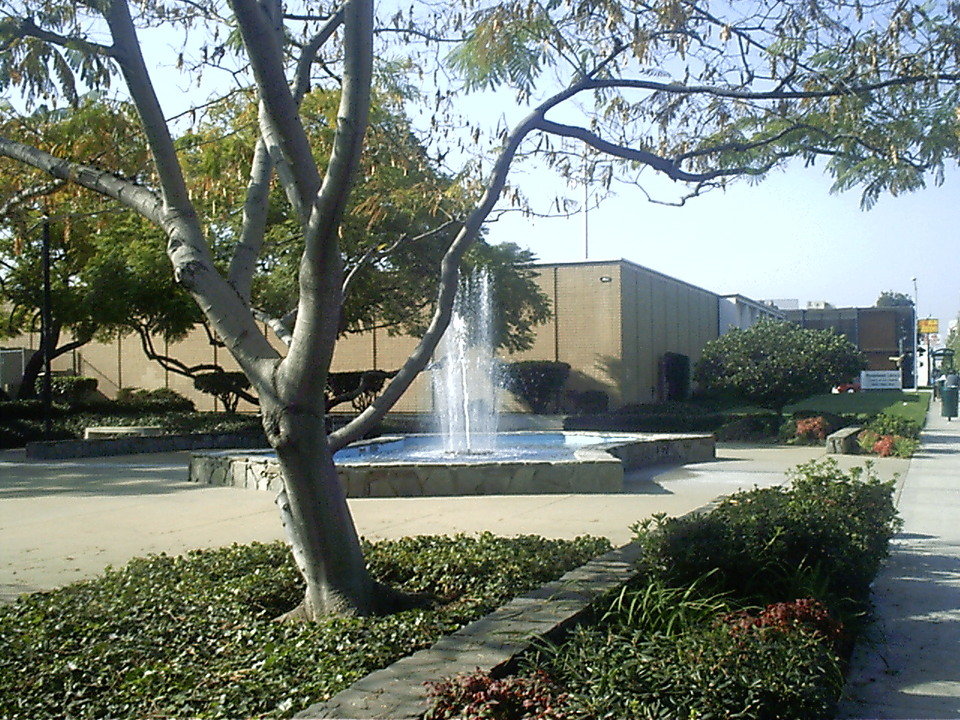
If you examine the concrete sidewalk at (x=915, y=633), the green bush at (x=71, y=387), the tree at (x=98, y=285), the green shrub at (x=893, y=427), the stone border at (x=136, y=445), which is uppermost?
the tree at (x=98, y=285)

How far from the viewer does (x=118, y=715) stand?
4.34 m

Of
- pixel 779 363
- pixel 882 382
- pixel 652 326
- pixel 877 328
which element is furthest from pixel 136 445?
pixel 877 328

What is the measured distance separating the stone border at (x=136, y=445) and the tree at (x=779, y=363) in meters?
10.3

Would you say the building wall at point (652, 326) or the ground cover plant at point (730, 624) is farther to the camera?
the building wall at point (652, 326)

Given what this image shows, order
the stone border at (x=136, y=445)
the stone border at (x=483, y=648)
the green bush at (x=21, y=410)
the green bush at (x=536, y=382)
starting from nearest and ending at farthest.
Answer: the stone border at (x=483, y=648) < the stone border at (x=136, y=445) < the green bush at (x=21, y=410) < the green bush at (x=536, y=382)

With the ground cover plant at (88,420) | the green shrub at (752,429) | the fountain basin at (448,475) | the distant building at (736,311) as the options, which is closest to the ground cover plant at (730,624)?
the fountain basin at (448,475)

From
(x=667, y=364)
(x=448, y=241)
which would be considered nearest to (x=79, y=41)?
(x=448, y=241)

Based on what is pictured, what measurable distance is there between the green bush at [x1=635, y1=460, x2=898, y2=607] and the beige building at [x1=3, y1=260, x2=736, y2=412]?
2244cm

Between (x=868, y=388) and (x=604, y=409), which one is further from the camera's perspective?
(x=868, y=388)

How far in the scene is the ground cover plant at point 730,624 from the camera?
395cm

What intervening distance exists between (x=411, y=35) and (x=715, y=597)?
5.61m

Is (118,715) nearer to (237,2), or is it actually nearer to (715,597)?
(715,597)

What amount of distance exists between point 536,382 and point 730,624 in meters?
24.7

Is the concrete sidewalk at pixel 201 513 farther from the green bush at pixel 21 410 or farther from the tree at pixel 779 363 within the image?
the green bush at pixel 21 410
